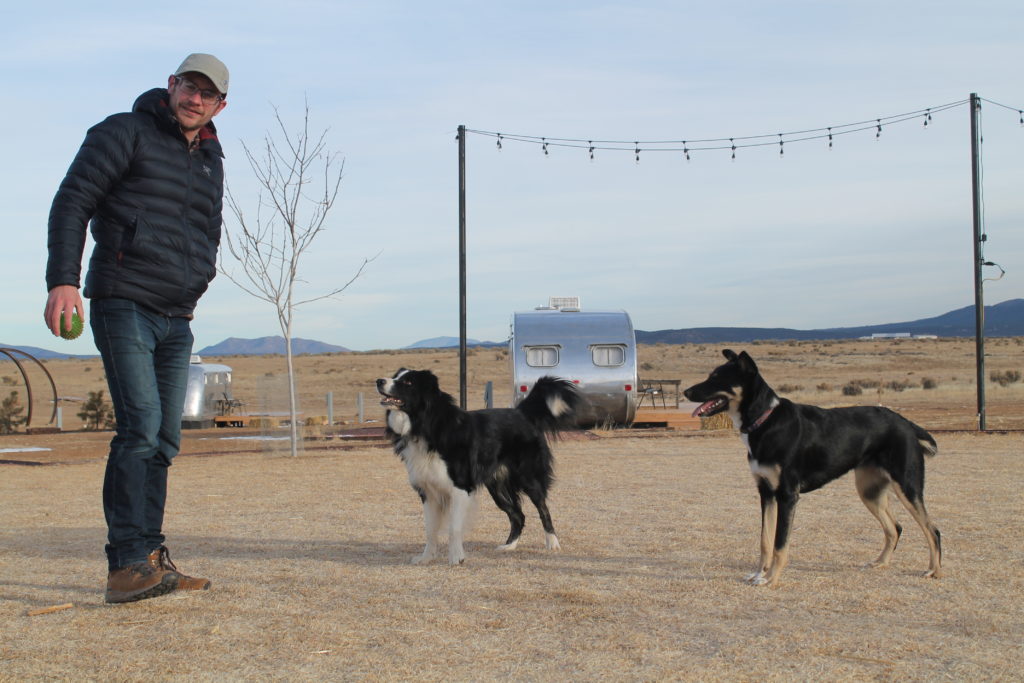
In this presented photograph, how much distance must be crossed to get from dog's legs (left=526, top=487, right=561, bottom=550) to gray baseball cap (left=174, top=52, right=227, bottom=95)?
3.48 metres

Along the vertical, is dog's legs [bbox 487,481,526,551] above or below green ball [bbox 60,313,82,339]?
below

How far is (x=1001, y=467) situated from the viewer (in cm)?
1124

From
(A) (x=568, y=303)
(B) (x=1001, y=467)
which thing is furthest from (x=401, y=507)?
(A) (x=568, y=303)

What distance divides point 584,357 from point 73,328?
14.7 meters

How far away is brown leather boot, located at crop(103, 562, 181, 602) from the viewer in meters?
4.87

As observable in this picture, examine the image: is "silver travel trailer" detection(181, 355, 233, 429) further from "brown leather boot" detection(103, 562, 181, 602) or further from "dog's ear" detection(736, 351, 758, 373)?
"dog's ear" detection(736, 351, 758, 373)

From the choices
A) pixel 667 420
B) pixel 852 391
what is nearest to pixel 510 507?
pixel 667 420

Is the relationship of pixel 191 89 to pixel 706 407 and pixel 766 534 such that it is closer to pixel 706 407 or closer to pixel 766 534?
pixel 706 407

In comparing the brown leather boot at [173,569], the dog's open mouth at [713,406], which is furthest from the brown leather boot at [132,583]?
the dog's open mouth at [713,406]

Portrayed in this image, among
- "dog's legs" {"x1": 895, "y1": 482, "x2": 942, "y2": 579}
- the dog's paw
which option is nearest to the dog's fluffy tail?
the dog's paw

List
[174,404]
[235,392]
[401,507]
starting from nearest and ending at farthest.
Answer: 1. [174,404]
2. [401,507]
3. [235,392]

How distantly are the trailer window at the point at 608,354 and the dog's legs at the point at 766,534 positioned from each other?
13.0 meters

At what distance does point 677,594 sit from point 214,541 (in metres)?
3.54

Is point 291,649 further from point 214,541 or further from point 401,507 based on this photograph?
point 401,507
